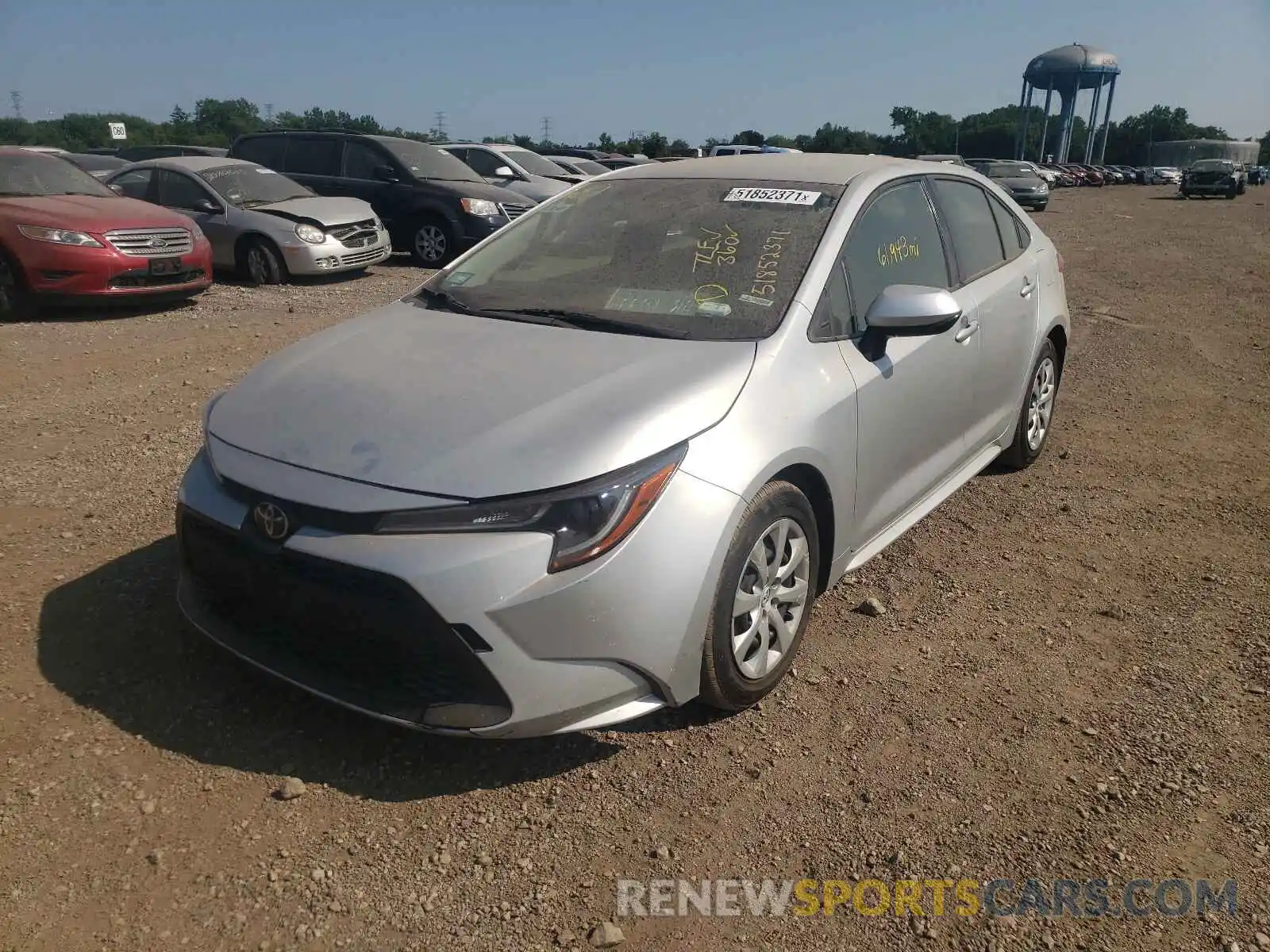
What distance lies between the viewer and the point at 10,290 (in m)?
8.39

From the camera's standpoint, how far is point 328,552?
7.95 feet

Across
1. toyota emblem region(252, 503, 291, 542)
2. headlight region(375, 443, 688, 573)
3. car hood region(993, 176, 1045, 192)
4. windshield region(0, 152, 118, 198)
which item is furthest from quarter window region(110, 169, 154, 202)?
car hood region(993, 176, 1045, 192)

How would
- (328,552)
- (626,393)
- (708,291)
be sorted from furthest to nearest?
(708,291) < (626,393) < (328,552)

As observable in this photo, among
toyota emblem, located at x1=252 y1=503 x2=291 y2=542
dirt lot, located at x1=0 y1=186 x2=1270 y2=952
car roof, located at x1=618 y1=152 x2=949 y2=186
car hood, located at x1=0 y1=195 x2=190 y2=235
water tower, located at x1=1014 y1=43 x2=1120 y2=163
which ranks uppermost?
water tower, located at x1=1014 y1=43 x2=1120 y2=163

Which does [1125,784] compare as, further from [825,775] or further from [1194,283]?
[1194,283]

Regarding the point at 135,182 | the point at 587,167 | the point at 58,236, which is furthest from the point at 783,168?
the point at 587,167

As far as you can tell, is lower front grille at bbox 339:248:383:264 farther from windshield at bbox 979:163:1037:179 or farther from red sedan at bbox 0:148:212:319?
windshield at bbox 979:163:1037:179

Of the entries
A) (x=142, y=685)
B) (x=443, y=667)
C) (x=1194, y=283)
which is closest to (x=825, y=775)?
(x=443, y=667)

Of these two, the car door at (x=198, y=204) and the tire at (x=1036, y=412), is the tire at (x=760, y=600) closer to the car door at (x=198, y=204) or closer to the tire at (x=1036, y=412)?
the tire at (x=1036, y=412)

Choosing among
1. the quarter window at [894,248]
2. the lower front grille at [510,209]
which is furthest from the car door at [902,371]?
the lower front grille at [510,209]

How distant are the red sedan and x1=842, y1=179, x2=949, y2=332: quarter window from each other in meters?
7.16

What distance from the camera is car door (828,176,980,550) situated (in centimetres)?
332

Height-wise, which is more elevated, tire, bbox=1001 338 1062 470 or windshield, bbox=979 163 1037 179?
windshield, bbox=979 163 1037 179

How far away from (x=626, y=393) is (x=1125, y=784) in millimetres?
1810
